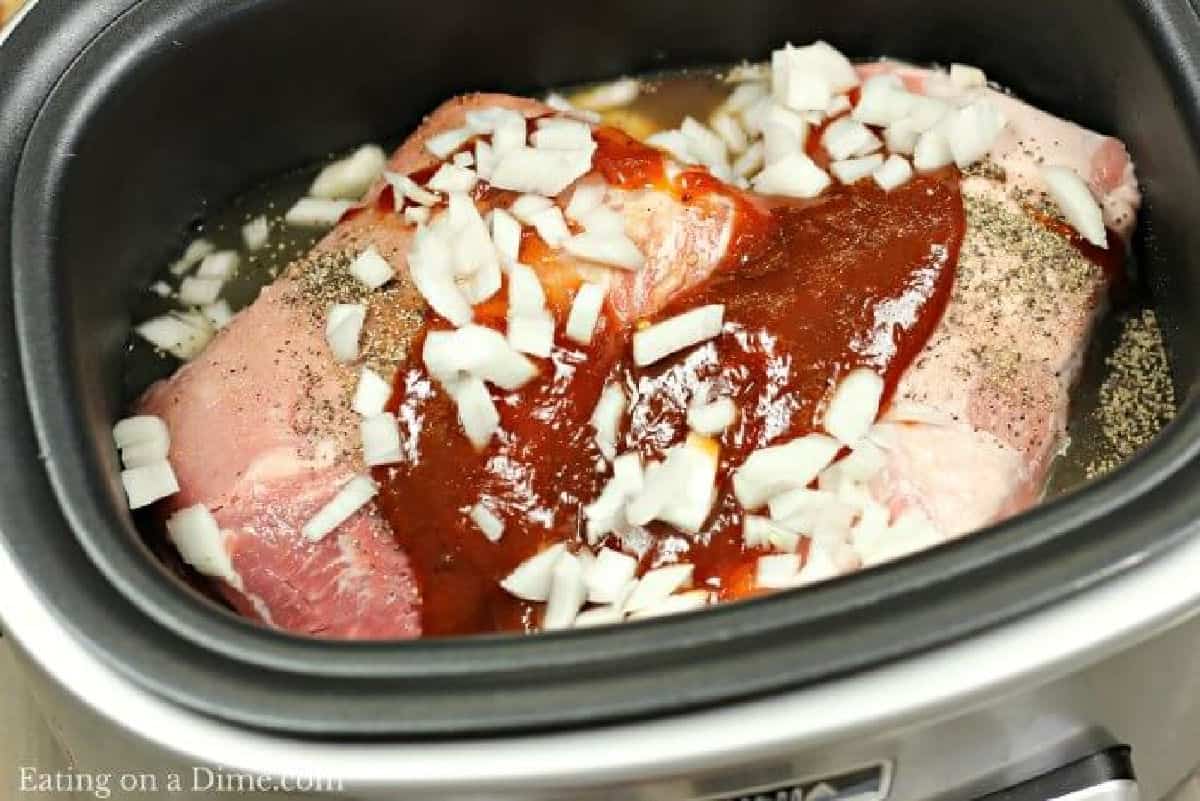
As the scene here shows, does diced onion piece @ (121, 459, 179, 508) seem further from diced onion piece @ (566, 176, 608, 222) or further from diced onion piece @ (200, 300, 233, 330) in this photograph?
diced onion piece @ (566, 176, 608, 222)

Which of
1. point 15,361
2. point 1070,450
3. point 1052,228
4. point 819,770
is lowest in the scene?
point 1070,450

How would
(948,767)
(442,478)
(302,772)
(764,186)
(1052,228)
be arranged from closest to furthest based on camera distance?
(302,772) → (948,767) → (442,478) → (1052,228) → (764,186)

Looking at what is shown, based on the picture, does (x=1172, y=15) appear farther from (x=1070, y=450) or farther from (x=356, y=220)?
(x=356, y=220)

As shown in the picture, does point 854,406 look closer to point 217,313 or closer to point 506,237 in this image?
point 506,237

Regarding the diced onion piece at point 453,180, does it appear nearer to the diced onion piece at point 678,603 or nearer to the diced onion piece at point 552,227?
the diced onion piece at point 552,227

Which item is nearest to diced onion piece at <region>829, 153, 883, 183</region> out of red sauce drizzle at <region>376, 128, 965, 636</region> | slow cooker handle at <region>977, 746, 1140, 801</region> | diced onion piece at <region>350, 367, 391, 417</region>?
red sauce drizzle at <region>376, 128, 965, 636</region>

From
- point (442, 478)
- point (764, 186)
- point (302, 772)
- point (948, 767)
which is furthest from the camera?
point (764, 186)

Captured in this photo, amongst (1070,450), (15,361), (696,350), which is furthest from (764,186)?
(15,361)

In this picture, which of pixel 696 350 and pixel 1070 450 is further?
pixel 1070 450
